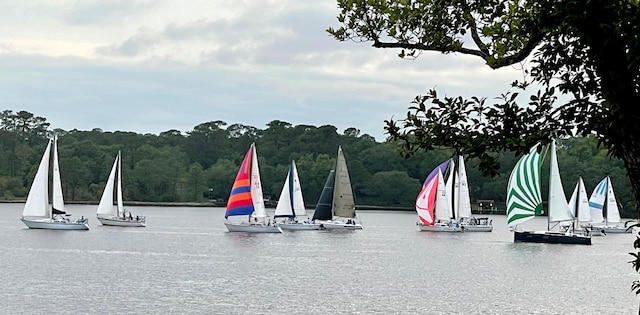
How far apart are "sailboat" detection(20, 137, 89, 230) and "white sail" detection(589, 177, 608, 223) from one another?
4315cm

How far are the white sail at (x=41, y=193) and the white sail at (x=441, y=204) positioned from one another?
2919cm

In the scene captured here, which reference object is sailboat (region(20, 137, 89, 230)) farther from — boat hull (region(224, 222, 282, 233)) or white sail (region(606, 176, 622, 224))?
white sail (region(606, 176, 622, 224))

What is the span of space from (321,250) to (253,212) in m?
8.21

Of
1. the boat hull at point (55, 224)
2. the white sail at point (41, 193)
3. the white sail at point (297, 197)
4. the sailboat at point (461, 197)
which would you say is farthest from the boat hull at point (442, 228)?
A: the white sail at point (41, 193)

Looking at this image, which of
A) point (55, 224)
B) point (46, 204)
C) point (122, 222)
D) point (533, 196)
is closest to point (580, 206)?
point (533, 196)

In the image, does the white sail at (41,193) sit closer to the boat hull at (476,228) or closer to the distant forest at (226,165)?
the boat hull at (476,228)

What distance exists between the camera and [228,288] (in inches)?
1645

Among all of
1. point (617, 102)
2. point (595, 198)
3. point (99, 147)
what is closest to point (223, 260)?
point (595, 198)

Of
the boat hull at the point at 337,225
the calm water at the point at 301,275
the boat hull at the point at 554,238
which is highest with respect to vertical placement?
the boat hull at the point at 337,225

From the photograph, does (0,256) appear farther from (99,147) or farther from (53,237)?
(99,147)

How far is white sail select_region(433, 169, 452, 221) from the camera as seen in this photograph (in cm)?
8012

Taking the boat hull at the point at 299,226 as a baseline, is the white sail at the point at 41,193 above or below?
above

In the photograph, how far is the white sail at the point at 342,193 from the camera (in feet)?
269

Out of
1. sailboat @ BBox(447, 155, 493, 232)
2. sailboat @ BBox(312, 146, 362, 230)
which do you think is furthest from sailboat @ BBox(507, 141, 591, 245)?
sailboat @ BBox(312, 146, 362, 230)
